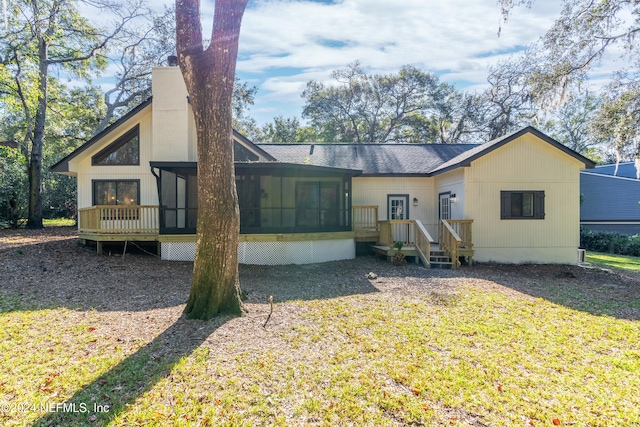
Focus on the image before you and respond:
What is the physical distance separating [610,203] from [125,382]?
26661 millimetres

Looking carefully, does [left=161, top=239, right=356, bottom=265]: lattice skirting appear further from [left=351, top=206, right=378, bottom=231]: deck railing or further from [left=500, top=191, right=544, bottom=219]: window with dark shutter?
[left=500, top=191, right=544, bottom=219]: window with dark shutter

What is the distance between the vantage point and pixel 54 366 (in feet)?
12.0

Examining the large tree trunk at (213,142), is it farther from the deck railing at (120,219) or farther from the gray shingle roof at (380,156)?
the gray shingle roof at (380,156)

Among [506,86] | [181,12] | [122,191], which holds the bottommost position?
[122,191]

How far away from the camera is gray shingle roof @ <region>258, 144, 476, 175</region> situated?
44.8ft

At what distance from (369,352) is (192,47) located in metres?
5.10

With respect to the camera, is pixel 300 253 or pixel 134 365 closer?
pixel 134 365

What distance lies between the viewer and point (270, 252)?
10.2 metres

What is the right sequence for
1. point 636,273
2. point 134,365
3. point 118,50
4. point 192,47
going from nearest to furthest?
1. point 134,365
2. point 192,47
3. point 636,273
4. point 118,50

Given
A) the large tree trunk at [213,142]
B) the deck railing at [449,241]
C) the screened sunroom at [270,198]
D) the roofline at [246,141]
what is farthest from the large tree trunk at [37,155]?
the deck railing at [449,241]

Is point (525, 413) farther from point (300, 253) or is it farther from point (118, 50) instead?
point (118, 50)

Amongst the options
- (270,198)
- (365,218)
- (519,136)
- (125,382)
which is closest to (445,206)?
(365,218)

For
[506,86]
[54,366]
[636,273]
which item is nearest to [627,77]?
[636,273]

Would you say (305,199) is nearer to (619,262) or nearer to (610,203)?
(619,262)
